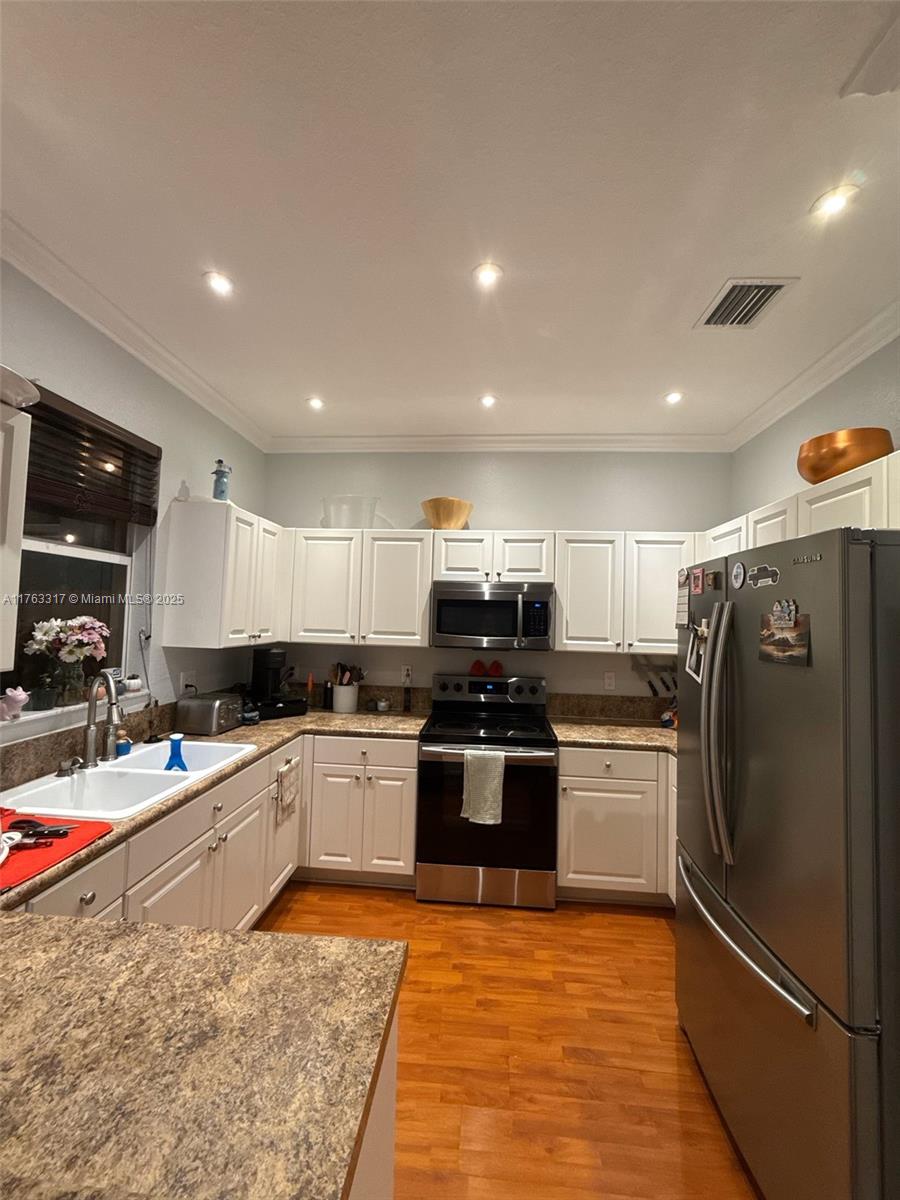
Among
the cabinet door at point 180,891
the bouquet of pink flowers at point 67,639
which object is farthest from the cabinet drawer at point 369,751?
the bouquet of pink flowers at point 67,639

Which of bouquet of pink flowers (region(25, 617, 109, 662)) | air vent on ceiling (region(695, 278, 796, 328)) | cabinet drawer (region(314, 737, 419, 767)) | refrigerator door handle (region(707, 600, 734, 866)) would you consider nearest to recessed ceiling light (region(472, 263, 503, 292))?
air vent on ceiling (region(695, 278, 796, 328))

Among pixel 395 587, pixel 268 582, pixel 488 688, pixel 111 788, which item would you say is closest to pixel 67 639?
pixel 111 788

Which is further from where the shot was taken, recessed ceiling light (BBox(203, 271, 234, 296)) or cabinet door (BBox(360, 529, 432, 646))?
cabinet door (BBox(360, 529, 432, 646))

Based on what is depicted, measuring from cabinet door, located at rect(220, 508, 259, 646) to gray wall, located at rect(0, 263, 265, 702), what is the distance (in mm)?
326

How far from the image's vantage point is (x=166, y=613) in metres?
2.82

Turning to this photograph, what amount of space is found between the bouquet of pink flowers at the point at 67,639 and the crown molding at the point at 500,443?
6.83ft

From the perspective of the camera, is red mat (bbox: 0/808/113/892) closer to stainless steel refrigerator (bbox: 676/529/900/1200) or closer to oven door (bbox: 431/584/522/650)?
stainless steel refrigerator (bbox: 676/529/900/1200)

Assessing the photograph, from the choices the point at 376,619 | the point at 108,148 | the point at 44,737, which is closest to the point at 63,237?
the point at 108,148

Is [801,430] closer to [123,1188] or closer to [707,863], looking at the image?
[707,863]

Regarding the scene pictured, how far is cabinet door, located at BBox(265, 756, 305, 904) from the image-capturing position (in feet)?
8.68

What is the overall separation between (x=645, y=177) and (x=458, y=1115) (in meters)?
2.85

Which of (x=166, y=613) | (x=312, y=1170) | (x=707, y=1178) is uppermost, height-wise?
(x=166, y=613)

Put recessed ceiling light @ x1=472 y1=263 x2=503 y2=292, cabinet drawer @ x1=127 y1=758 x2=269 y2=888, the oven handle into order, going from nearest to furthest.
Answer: cabinet drawer @ x1=127 y1=758 x2=269 y2=888 → recessed ceiling light @ x1=472 y1=263 x2=503 y2=292 → the oven handle

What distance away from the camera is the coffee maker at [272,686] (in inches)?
132
